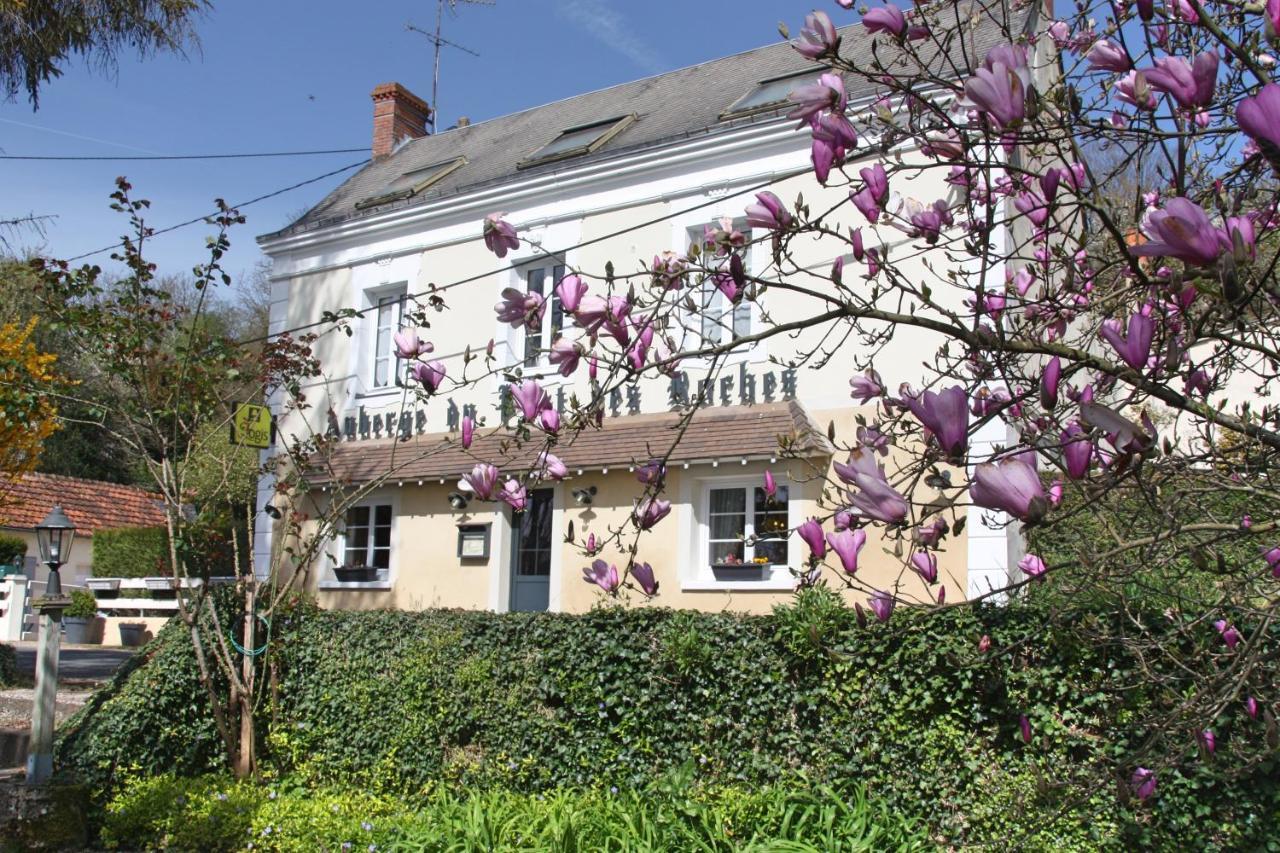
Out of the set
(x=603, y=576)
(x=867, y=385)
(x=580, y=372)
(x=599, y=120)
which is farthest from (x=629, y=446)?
(x=603, y=576)

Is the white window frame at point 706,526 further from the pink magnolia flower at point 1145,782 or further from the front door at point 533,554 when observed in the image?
the pink magnolia flower at point 1145,782

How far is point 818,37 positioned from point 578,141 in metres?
12.2

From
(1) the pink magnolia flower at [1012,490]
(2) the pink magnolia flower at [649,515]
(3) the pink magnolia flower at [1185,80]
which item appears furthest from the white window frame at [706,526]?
(1) the pink magnolia flower at [1012,490]

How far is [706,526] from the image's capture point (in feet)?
38.8

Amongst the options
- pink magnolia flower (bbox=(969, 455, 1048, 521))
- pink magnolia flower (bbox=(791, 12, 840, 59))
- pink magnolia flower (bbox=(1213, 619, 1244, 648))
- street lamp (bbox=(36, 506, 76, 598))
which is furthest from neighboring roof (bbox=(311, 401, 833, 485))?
pink magnolia flower (bbox=(969, 455, 1048, 521))

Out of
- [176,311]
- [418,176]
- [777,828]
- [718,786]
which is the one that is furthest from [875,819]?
[418,176]

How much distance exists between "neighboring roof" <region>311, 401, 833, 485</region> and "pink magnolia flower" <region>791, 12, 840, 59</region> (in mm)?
6830

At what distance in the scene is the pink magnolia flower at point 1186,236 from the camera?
1.89 metres

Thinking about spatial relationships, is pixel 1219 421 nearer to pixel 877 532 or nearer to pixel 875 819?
pixel 875 819

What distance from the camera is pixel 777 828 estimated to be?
6.11 meters

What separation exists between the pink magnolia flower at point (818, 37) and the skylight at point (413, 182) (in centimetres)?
1273

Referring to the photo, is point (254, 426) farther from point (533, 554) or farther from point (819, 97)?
point (819, 97)

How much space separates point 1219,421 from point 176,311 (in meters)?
9.52

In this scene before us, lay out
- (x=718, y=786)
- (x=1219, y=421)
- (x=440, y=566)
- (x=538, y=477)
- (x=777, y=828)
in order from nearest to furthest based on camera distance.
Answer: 1. (x=1219, y=421)
2. (x=538, y=477)
3. (x=777, y=828)
4. (x=718, y=786)
5. (x=440, y=566)
